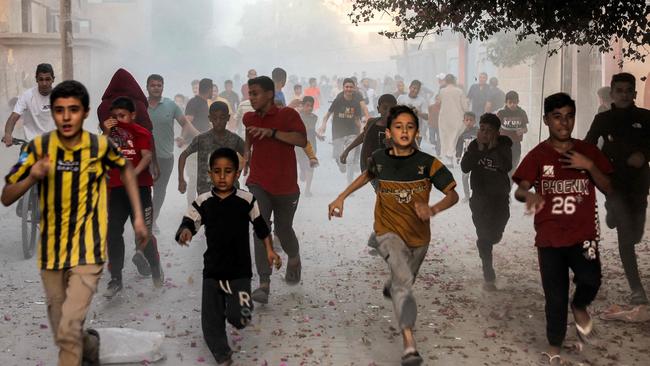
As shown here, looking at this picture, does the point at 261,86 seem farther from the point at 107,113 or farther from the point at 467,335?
the point at 467,335

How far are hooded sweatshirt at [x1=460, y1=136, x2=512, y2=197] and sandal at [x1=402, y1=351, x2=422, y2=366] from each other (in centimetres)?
296

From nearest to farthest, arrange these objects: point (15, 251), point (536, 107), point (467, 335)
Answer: point (467, 335) < point (15, 251) < point (536, 107)

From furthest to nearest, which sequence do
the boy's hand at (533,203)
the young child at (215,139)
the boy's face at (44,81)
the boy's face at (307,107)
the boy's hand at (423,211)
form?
the boy's face at (307,107), the boy's face at (44,81), the young child at (215,139), the boy's hand at (423,211), the boy's hand at (533,203)

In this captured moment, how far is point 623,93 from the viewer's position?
7.70 m

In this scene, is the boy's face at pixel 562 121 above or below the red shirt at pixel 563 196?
above

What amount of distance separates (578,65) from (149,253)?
16.9 meters

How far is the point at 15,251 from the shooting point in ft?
35.8

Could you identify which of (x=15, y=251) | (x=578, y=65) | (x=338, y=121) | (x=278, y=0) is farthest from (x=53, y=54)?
(x=278, y=0)

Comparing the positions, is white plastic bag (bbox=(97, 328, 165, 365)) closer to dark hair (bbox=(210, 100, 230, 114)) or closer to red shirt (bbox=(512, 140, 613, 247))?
red shirt (bbox=(512, 140, 613, 247))

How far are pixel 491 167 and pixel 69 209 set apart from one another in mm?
4436

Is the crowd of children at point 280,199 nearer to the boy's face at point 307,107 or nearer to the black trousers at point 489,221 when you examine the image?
the black trousers at point 489,221

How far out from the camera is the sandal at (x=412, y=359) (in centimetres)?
586

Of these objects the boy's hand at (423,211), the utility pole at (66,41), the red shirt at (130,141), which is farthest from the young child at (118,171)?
the utility pole at (66,41)

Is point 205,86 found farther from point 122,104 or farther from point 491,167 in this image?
point 491,167
